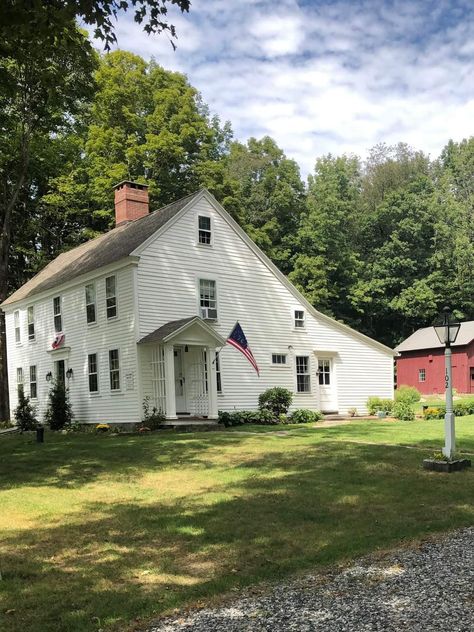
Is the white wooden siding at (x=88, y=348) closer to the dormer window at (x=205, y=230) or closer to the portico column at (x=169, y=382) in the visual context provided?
the portico column at (x=169, y=382)

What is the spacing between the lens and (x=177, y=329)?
18422 millimetres

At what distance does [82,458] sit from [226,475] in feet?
12.7

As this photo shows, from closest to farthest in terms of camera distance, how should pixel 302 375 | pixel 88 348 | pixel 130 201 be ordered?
pixel 88 348, pixel 302 375, pixel 130 201

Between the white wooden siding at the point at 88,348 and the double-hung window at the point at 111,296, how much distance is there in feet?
0.71

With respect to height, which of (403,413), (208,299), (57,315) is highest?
(208,299)

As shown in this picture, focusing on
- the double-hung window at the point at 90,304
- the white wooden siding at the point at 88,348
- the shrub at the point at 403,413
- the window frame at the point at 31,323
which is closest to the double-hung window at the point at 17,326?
the white wooden siding at the point at 88,348

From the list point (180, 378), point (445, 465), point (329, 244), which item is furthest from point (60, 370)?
point (329, 244)

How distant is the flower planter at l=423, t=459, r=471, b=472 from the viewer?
9.41 m

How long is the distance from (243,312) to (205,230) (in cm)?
326

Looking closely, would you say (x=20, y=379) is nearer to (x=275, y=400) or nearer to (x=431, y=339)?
(x=275, y=400)

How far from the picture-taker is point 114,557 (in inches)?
224

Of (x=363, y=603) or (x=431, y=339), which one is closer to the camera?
(x=363, y=603)

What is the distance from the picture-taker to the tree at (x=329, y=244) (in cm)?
4128

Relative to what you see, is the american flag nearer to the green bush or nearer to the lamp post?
the green bush
